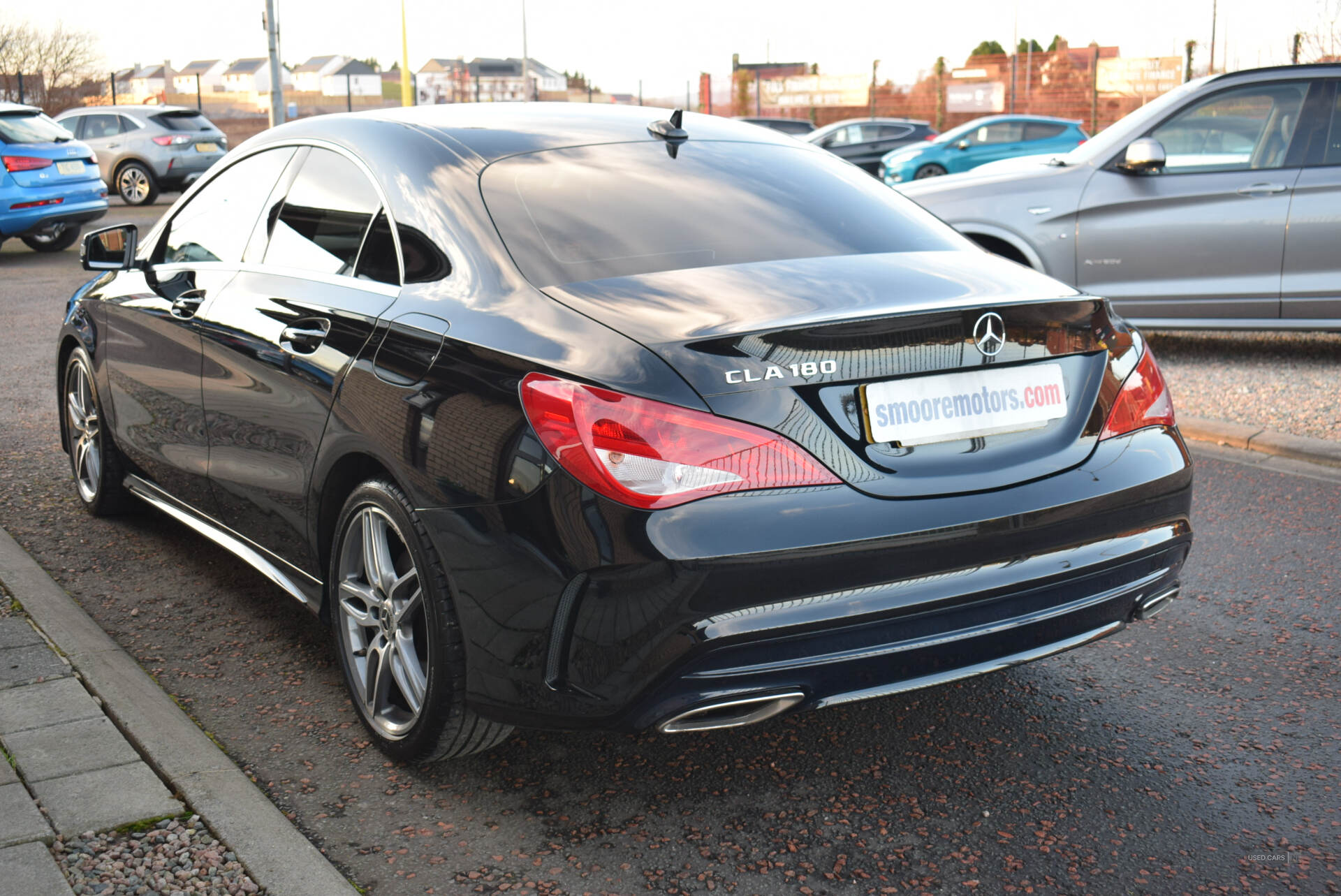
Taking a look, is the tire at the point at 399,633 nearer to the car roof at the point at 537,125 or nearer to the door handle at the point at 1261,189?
the car roof at the point at 537,125

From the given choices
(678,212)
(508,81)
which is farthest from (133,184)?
(508,81)

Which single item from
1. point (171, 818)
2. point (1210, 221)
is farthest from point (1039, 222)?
point (171, 818)

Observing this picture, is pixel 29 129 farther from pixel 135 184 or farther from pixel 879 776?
pixel 879 776

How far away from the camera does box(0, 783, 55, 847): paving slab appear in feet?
8.34

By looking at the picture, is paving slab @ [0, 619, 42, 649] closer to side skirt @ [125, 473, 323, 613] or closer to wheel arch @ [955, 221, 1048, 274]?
side skirt @ [125, 473, 323, 613]

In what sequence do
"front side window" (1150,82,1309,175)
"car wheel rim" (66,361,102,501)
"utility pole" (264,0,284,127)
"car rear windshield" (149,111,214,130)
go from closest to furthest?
"car wheel rim" (66,361,102,501)
"front side window" (1150,82,1309,175)
"car rear windshield" (149,111,214,130)
"utility pole" (264,0,284,127)

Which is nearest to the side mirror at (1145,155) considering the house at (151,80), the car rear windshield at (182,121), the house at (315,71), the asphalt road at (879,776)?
the asphalt road at (879,776)

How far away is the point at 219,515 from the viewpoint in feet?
12.8

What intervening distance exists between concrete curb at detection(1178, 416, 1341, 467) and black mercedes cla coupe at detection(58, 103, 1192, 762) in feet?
10.5

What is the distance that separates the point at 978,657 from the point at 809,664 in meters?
0.39

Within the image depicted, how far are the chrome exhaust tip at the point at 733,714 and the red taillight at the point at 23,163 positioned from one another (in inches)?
573

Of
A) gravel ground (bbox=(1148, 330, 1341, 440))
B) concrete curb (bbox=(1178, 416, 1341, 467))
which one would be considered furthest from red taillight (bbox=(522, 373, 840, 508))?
gravel ground (bbox=(1148, 330, 1341, 440))

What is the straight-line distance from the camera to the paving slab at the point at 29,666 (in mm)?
3342

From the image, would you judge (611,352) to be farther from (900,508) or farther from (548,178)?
(548,178)
